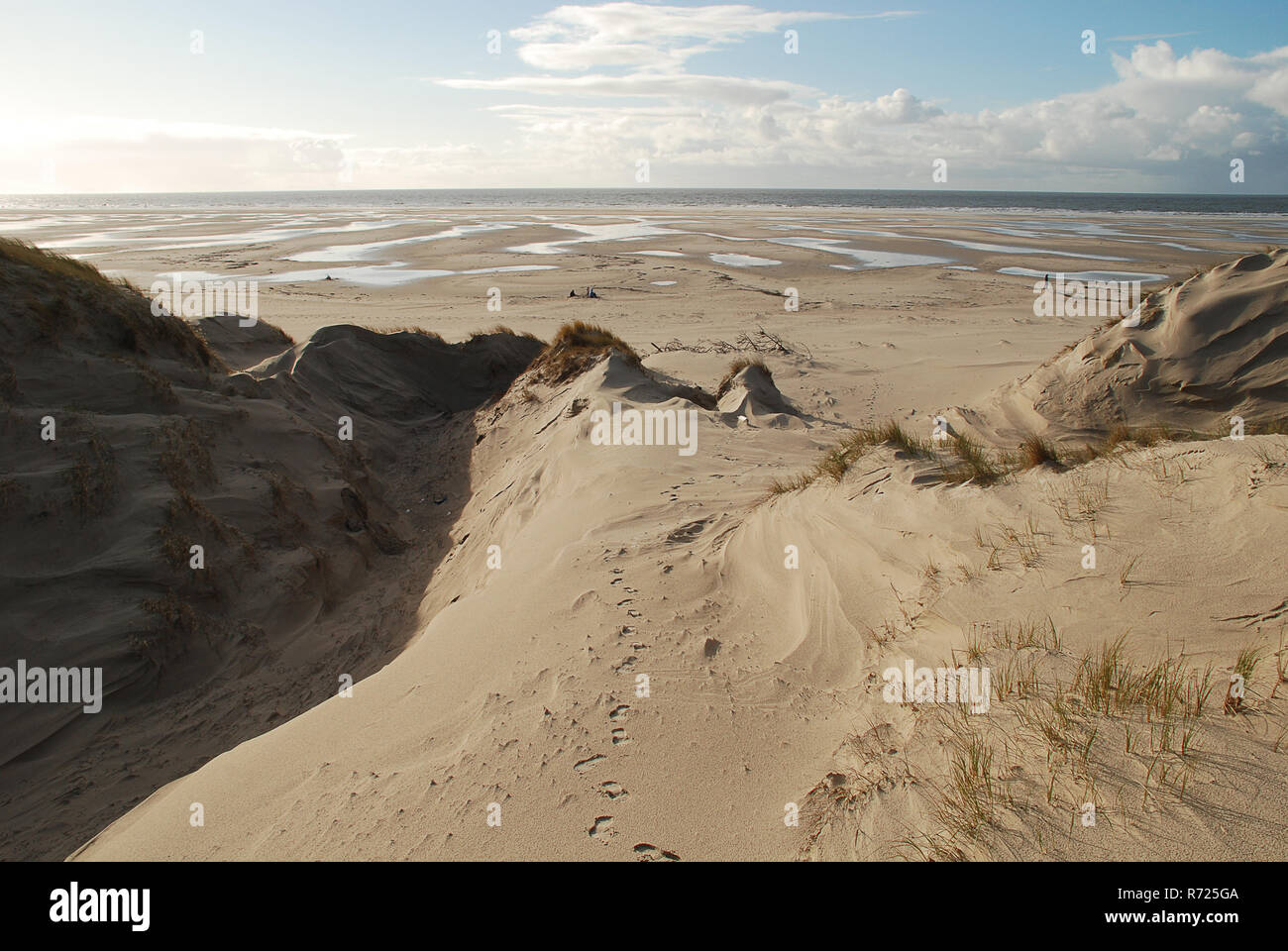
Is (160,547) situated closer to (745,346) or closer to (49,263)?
(49,263)

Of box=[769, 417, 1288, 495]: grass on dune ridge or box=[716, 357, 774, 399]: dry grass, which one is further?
box=[716, 357, 774, 399]: dry grass

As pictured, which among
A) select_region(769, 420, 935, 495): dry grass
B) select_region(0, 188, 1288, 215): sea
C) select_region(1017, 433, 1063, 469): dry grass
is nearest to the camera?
select_region(1017, 433, 1063, 469): dry grass

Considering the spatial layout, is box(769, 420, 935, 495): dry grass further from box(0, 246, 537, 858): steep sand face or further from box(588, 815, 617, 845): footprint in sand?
A: box(0, 246, 537, 858): steep sand face

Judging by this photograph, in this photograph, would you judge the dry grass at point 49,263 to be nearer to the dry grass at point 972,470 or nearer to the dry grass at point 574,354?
the dry grass at point 574,354

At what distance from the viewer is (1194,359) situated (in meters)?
8.03

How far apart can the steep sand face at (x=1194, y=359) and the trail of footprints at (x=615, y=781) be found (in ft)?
23.0

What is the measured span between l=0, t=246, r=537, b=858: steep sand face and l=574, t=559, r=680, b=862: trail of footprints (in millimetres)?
2808

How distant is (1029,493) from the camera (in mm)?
3795

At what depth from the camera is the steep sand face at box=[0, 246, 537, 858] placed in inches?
181

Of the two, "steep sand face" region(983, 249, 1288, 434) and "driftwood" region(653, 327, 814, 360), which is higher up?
"driftwood" region(653, 327, 814, 360)

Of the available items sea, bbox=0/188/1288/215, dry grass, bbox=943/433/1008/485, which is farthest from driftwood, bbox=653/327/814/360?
sea, bbox=0/188/1288/215

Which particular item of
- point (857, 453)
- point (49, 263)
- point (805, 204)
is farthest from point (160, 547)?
point (805, 204)

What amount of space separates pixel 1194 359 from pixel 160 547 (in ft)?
35.8
